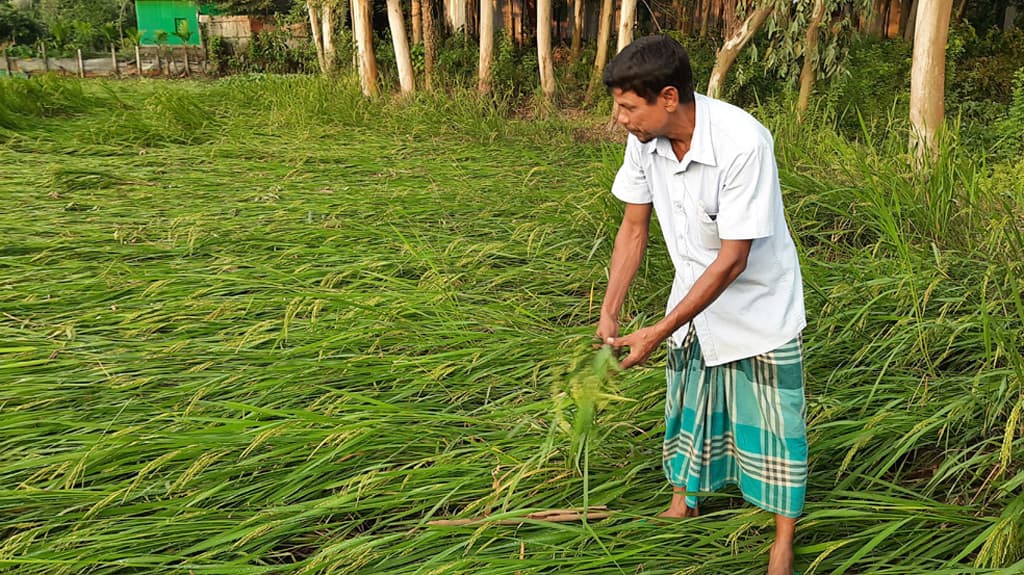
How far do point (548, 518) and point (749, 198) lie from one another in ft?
2.51

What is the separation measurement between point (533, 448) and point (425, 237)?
1.77m

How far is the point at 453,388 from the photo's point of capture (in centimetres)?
230

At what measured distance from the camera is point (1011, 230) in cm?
267

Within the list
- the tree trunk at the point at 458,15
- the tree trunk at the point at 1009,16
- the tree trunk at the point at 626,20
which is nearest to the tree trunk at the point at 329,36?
the tree trunk at the point at 458,15

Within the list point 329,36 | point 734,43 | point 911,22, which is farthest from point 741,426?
point 329,36

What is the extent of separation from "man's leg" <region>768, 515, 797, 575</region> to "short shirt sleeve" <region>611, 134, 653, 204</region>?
70 centimetres

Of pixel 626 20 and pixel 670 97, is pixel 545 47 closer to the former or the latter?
pixel 626 20

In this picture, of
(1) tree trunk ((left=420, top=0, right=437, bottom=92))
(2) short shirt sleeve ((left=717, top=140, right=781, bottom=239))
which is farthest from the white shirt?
(1) tree trunk ((left=420, top=0, right=437, bottom=92))

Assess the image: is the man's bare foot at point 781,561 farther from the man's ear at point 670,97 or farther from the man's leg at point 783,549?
the man's ear at point 670,97

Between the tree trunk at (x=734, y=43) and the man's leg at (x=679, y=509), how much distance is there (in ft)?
15.5

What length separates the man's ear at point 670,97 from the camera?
149 centimetres

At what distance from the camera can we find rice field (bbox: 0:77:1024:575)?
1662 mm

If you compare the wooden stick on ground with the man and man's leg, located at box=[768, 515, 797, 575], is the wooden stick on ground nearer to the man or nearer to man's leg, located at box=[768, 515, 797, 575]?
the man

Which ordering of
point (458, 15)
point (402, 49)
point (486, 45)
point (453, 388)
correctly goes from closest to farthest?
point (453, 388) < point (486, 45) < point (402, 49) < point (458, 15)
